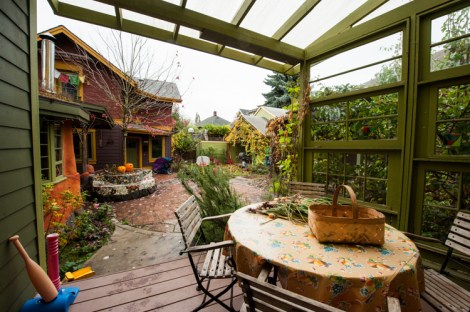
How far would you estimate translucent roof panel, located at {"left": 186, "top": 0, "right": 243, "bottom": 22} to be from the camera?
2498 mm

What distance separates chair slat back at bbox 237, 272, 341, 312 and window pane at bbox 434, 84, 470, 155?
237 centimetres

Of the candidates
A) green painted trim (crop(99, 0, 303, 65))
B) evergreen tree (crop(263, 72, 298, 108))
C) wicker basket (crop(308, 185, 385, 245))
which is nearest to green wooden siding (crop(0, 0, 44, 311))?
green painted trim (crop(99, 0, 303, 65))

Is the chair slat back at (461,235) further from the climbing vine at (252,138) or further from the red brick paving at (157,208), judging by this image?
the climbing vine at (252,138)

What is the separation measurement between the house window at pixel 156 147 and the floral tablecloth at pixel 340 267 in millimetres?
11906

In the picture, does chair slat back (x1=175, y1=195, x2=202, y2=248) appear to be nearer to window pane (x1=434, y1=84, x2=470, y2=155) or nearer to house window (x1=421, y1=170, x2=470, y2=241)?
house window (x1=421, y1=170, x2=470, y2=241)

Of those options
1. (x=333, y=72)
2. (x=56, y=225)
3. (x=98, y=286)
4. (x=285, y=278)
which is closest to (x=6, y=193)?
(x=98, y=286)

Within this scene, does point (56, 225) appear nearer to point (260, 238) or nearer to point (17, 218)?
Answer: point (17, 218)

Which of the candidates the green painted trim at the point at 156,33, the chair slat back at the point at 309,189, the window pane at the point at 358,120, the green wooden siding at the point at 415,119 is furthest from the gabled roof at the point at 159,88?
the green wooden siding at the point at 415,119

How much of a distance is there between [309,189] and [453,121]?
173 cm

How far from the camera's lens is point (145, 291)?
2018 mm

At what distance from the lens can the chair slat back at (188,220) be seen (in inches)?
68.8

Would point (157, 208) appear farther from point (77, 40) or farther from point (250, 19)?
point (77, 40)

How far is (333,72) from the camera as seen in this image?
325 cm

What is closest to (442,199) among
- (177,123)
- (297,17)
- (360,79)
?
(360,79)
